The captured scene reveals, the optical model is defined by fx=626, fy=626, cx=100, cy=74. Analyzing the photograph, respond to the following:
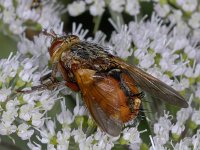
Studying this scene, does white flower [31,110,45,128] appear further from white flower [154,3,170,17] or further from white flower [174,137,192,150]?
white flower [154,3,170,17]

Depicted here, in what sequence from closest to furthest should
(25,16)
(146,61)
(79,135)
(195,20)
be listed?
(79,135) < (146,61) < (25,16) < (195,20)

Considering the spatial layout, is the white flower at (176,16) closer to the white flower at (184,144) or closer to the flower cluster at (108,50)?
the flower cluster at (108,50)

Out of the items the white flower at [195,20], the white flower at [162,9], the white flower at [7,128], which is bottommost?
the white flower at [7,128]

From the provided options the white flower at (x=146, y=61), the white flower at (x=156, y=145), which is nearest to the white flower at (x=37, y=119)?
the white flower at (x=156, y=145)

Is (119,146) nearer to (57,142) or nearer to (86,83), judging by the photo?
(57,142)

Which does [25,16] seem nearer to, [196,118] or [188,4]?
[188,4]

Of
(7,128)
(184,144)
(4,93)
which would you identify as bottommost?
(184,144)

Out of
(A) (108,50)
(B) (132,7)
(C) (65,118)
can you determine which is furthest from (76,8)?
(C) (65,118)
